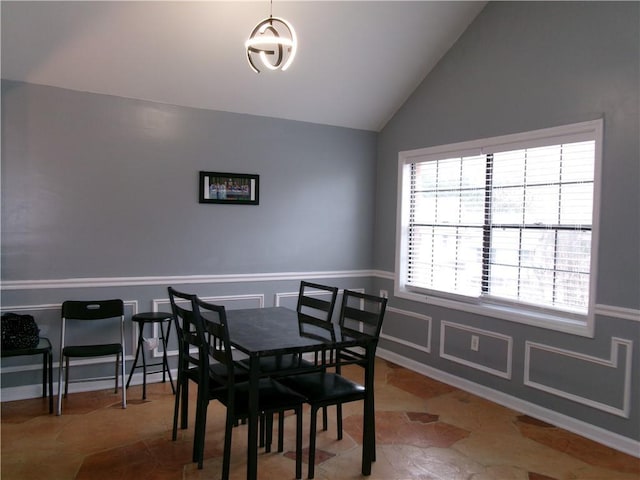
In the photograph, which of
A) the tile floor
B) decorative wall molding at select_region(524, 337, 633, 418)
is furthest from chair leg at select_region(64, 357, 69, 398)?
decorative wall molding at select_region(524, 337, 633, 418)

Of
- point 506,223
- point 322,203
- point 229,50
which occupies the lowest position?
point 506,223

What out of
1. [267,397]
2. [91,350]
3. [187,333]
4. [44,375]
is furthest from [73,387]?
[267,397]

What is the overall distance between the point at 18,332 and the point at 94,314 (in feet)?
1.71

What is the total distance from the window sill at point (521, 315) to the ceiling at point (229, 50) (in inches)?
79.5

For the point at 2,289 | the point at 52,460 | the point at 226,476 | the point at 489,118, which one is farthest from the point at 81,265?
the point at 489,118

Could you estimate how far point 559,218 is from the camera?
3744 millimetres

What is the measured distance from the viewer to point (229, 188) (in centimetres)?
463

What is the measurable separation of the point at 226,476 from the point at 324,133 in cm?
341

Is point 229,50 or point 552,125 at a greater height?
point 229,50

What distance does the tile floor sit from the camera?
2.92 metres

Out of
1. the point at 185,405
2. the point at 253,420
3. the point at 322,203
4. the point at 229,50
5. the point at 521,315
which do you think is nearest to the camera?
the point at 253,420

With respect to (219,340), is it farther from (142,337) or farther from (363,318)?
(142,337)

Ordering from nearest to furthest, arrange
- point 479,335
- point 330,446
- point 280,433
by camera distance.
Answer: point 280,433 < point 330,446 < point 479,335

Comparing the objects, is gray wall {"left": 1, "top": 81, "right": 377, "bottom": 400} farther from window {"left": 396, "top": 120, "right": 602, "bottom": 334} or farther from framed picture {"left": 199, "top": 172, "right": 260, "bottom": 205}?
window {"left": 396, "top": 120, "right": 602, "bottom": 334}
